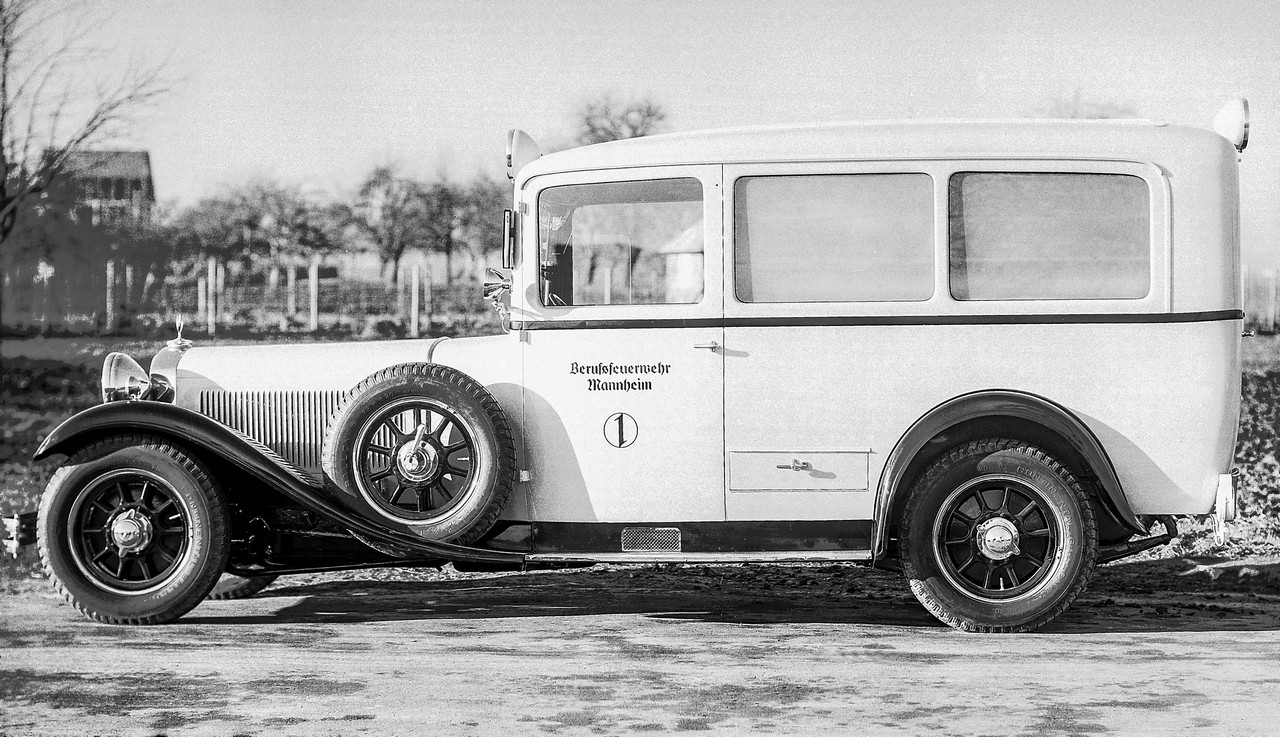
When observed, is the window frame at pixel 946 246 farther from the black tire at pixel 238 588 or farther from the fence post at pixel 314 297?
the fence post at pixel 314 297

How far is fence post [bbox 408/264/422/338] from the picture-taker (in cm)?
1659

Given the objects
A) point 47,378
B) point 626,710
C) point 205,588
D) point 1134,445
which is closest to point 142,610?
point 205,588

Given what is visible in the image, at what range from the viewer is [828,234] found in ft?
18.2

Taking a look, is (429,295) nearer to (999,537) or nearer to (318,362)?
(318,362)

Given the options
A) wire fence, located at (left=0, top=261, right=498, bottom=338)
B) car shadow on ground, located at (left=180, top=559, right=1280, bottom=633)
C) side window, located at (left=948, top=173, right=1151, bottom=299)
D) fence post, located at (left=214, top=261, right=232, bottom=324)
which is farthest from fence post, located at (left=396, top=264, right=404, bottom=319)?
side window, located at (left=948, top=173, right=1151, bottom=299)

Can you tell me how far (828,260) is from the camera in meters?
5.54

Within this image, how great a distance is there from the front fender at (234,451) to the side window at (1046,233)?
8.37ft

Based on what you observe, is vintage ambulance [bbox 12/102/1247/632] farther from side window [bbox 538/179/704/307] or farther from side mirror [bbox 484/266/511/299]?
side mirror [bbox 484/266/511/299]

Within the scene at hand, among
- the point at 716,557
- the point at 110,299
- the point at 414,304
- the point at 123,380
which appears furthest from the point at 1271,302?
the point at 110,299

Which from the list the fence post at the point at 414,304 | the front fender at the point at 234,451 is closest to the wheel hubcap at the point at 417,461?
the front fender at the point at 234,451

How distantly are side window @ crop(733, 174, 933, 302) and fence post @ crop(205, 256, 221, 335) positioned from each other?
1479 centimetres

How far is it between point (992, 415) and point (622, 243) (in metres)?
1.89

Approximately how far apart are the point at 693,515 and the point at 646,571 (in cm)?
164

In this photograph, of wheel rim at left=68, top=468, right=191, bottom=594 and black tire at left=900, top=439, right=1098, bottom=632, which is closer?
black tire at left=900, top=439, right=1098, bottom=632
